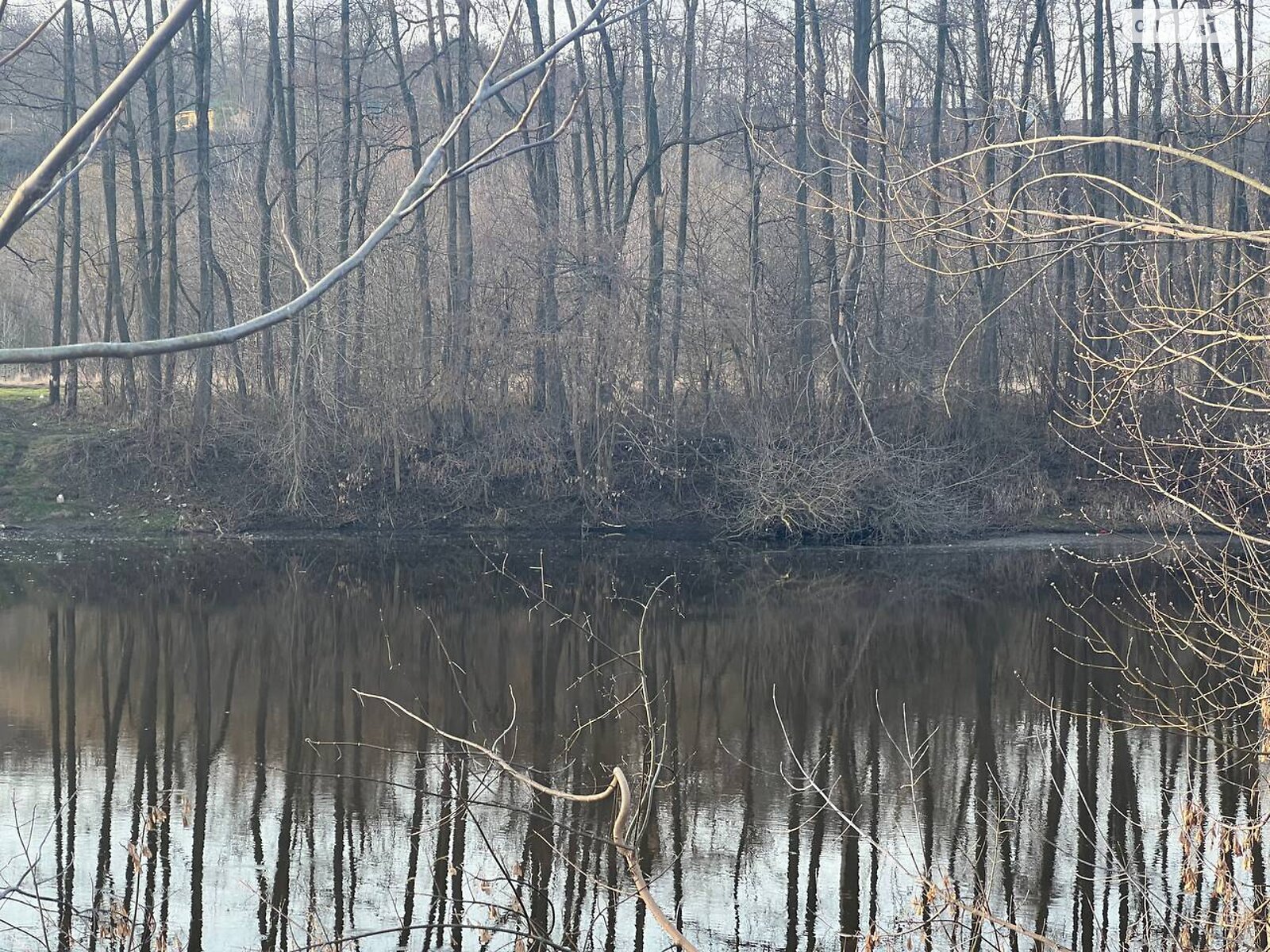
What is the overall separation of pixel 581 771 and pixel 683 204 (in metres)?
16.1

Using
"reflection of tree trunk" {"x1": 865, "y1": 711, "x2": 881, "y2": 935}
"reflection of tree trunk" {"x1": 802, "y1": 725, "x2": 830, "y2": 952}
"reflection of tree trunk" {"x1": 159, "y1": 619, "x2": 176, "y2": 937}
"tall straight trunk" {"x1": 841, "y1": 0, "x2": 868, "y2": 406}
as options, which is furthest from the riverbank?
"reflection of tree trunk" {"x1": 802, "y1": 725, "x2": 830, "y2": 952}

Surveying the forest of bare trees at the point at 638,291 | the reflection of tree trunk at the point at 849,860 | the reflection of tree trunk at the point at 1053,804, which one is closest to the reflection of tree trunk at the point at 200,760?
the reflection of tree trunk at the point at 849,860

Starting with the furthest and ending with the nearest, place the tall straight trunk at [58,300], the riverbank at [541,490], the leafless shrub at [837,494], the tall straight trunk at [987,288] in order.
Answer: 1. the tall straight trunk at [58,300]
2. the tall straight trunk at [987,288]
3. the riverbank at [541,490]
4. the leafless shrub at [837,494]

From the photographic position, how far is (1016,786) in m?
9.77

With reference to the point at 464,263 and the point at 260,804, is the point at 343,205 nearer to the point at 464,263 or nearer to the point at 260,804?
the point at 464,263

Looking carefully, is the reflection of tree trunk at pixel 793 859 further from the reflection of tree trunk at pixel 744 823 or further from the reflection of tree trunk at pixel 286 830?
the reflection of tree trunk at pixel 286 830

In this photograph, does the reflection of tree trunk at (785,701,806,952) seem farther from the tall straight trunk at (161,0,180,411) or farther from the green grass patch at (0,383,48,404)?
the green grass patch at (0,383,48,404)

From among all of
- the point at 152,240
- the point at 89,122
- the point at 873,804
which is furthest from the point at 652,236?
the point at 89,122

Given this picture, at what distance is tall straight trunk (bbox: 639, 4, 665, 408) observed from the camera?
23.4m

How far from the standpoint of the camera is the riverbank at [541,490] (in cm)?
2169

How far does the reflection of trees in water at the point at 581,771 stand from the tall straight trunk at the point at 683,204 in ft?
22.1

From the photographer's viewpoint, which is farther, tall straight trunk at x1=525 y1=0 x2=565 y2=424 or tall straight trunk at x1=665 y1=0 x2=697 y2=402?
tall straight trunk at x1=665 y1=0 x2=697 y2=402

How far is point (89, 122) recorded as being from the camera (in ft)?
5.94

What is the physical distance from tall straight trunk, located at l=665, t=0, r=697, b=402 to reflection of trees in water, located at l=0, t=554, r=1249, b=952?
6724 millimetres
